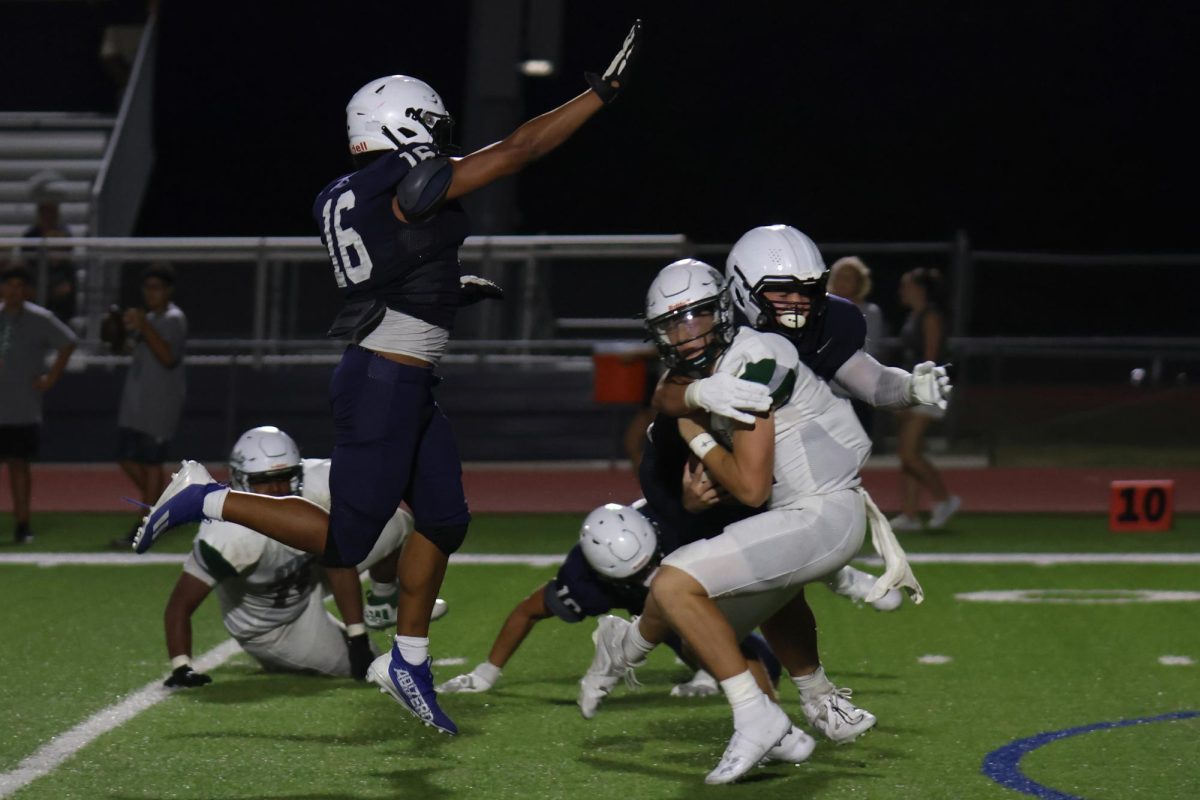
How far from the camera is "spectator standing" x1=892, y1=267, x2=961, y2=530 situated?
10.2 m

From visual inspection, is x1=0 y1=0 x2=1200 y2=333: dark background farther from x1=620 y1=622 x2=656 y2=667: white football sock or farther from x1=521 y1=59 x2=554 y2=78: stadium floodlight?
x1=620 y1=622 x2=656 y2=667: white football sock

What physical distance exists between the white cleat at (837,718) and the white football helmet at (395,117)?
1890 millimetres

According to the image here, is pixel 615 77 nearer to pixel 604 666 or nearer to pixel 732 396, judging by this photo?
pixel 732 396

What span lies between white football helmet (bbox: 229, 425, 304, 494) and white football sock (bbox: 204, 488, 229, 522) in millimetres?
844

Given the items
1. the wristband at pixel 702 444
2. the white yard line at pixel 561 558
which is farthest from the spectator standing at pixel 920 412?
the wristband at pixel 702 444

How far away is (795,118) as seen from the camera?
2778cm

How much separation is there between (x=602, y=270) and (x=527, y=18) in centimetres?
306

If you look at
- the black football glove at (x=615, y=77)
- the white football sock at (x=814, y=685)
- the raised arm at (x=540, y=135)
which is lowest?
the white football sock at (x=814, y=685)

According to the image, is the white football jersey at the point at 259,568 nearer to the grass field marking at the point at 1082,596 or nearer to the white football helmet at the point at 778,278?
the white football helmet at the point at 778,278

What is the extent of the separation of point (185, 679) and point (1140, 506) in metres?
6.43

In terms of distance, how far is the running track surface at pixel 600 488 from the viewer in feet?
40.8

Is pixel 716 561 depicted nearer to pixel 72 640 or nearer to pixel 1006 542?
pixel 72 640

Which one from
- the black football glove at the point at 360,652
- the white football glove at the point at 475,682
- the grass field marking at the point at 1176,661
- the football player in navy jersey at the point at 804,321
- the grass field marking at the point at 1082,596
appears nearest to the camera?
the football player in navy jersey at the point at 804,321

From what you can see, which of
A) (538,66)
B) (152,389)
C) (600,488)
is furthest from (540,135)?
(538,66)
